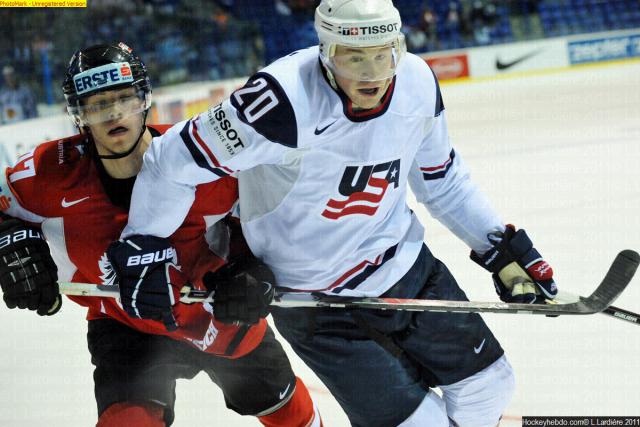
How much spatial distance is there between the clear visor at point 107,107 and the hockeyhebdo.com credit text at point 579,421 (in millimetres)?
1518

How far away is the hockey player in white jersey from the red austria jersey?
0.44ft

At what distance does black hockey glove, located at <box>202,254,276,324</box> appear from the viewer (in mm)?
1994

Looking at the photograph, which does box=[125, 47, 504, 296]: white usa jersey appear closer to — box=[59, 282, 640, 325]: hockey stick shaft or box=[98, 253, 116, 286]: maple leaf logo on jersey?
box=[59, 282, 640, 325]: hockey stick shaft

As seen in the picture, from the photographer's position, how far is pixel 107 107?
2045 mm

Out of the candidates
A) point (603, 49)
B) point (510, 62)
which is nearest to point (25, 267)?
point (510, 62)

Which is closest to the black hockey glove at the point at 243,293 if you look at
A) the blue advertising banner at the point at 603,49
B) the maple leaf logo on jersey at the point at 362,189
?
the maple leaf logo on jersey at the point at 362,189

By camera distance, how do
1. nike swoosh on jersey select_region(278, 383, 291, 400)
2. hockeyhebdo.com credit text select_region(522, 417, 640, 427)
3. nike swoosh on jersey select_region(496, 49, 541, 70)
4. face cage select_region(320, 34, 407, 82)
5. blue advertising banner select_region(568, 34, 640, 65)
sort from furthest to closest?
blue advertising banner select_region(568, 34, 640, 65), nike swoosh on jersey select_region(496, 49, 541, 70), hockeyhebdo.com credit text select_region(522, 417, 640, 427), nike swoosh on jersey select_region(278, 383, 291, 400), face cage select_region(320, 34, 407, 82)

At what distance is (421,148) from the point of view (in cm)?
211

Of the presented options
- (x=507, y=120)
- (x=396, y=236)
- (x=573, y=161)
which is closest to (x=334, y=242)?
(x=396, y=236)

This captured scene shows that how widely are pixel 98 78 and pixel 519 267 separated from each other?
3.84 feet

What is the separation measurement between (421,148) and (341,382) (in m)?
0.61

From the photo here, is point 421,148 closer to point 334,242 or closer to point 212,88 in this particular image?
point 334,242

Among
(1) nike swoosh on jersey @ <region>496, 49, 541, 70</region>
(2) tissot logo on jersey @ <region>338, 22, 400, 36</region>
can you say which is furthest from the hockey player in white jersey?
(1) nike swoosh on jersey @ <region>496, 49, 541, 70</region>

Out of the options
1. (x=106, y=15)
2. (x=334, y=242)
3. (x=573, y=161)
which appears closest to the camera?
(x=334, y=242)
